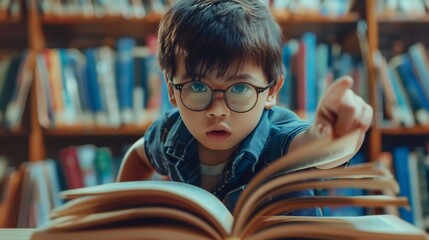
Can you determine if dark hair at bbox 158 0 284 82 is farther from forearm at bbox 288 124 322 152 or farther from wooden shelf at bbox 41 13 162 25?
wooden shelf at bbox 41 13 162 25

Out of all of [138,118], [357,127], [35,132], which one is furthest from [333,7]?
[357,127]

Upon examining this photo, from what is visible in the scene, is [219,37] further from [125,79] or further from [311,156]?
[125,79]

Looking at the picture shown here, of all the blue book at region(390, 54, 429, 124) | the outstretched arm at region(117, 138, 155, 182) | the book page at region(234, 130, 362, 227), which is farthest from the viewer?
the blue book at region(390, 54, 429, 124)

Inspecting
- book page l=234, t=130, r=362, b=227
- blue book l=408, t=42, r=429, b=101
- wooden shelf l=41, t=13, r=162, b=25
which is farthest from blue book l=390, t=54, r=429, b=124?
book page l=234, t=130, r=362, b=227

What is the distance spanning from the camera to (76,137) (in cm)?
208

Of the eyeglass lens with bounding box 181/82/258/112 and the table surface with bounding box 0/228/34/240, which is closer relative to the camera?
the table surface with bounding box 0/228/34/240

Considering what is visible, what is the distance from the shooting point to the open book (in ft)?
1.57

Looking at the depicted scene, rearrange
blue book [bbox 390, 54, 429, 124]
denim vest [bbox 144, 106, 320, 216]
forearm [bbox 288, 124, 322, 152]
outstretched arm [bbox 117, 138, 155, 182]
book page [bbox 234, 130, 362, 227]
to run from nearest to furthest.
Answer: book page [bbox 234, 130, 362, 227] < forearm [bbox 288, 124, 322, 152] < denim vest [bbox 144, 106, 320, 216] < outstretched arm [bbox 117, 138, 155, 182] < blue book [bbox 390, 54, 429, 124]

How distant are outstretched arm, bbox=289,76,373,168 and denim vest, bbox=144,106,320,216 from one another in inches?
7.5

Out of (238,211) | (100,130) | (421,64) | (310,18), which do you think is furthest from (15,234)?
(421,64)

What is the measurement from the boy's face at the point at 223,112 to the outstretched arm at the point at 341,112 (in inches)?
7.0

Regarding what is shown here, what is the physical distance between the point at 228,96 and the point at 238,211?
0.74 ft

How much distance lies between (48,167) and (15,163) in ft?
1.45

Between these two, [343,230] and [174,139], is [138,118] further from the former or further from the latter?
[343,230]
